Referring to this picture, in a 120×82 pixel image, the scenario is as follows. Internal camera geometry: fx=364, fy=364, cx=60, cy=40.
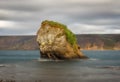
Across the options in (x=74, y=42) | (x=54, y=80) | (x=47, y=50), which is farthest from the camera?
(x=74, y=42)

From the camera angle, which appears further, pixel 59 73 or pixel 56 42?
pixel 56 42

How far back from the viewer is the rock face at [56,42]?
412 ft

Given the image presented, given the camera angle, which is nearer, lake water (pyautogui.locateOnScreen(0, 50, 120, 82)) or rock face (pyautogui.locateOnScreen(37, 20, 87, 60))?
lake water (pyautogui.locateOnScreen(0, 50, 120, 82))

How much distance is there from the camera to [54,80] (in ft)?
195

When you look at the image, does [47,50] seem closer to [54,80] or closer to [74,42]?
[74,42]

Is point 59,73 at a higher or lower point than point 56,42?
lower

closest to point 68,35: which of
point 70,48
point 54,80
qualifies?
point 70,48

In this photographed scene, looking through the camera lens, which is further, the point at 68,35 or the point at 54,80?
the point at 68,35

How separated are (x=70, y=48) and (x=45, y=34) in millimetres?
10199

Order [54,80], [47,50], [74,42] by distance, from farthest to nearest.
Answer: [74,42], [47,50], [54,80]

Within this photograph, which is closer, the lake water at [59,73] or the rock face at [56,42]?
the lake water at [59,73]

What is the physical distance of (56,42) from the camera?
12594 centimetres

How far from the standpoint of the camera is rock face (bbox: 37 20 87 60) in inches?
4946

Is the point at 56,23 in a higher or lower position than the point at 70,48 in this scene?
higher
